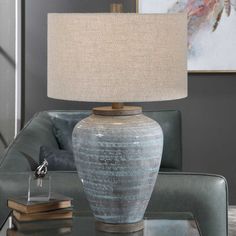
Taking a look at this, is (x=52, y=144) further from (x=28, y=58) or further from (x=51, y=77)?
(x=51, y=77)

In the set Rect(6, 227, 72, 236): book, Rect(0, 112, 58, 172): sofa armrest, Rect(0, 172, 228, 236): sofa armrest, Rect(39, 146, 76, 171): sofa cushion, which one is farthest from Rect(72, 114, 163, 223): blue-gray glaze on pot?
Rect(39, 146, 76, 171): sofa cushion

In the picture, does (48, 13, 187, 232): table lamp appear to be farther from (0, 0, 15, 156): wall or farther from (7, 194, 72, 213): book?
(0, 0, 15, 156): wall

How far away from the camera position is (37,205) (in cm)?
237

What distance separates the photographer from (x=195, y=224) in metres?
2.41

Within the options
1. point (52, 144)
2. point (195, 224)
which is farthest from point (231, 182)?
point (195, 224)

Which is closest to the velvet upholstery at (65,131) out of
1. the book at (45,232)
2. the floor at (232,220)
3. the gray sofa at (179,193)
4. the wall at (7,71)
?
the wall at (7,71)

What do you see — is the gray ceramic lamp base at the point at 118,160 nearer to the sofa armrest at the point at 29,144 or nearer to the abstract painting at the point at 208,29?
the sofa armrest at the point at 29,144

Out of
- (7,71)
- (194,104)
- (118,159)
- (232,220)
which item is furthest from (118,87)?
(194,104)

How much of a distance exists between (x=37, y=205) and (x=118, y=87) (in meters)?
0.56

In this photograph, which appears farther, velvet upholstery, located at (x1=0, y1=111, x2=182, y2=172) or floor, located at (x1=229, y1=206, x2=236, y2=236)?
floor, located at (x1=229, y1=206, x2=236, y2=236)

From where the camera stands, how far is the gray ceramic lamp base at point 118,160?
7.23 feet

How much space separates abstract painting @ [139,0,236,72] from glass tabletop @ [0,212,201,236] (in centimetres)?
279

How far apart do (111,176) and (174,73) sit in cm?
37

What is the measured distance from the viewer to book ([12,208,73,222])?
238 centimetres
